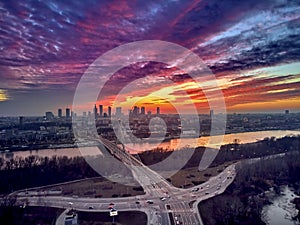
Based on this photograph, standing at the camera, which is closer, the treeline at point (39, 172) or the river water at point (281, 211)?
the river water at point (281, 211)

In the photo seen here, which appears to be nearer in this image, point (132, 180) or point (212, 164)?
point (132, 180)

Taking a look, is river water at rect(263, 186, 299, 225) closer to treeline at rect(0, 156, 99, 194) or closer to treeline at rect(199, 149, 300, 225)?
treeline at rect(199, 149, 300, 225)

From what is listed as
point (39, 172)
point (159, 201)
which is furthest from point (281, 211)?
point (39, 172)

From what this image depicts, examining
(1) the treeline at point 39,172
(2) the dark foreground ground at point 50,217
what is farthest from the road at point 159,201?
(1) the treeline at point 39,172

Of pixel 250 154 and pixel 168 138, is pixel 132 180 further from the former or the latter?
pixel 168 138

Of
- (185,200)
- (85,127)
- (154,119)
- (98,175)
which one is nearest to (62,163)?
(98,175)

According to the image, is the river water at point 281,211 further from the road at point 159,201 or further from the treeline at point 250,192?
the road at point 159,201
